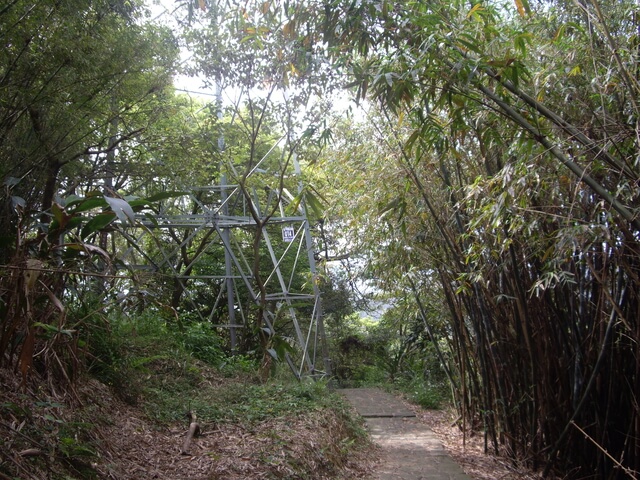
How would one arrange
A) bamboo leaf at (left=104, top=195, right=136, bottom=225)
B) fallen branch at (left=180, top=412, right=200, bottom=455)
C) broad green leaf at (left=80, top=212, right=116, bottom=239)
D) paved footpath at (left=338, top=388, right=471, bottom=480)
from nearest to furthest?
bamboo leaf at (left=104, top=195, right=136, bottom=225)
broad green leaf at (left=80, top=212, right=116, bottom=239)
fallen branch at (left=180, top=412, right=200, bottom=455)
paved footpath at (left=338, top=388, right=471, bottom=480)

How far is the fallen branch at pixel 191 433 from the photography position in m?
3.45

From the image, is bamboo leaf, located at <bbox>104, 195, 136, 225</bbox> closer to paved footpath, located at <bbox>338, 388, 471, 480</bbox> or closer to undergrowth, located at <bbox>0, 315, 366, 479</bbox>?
undergrowth, located at <bbox>0, 315, 366, 479</bbox>

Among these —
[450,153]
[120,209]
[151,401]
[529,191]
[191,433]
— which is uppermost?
[450,153]

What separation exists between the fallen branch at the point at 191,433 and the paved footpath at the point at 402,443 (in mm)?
1646

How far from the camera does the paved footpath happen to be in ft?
15.3

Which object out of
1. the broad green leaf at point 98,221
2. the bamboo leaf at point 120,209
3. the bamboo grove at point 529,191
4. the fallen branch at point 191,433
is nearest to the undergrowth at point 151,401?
the fallen branch at point 191,433

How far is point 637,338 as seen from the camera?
3.06m

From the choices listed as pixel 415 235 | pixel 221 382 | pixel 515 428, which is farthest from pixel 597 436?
pixel 221 382

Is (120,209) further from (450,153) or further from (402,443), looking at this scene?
(402,443)

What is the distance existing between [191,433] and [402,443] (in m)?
2.98

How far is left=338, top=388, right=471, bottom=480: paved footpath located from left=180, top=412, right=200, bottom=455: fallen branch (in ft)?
5.40

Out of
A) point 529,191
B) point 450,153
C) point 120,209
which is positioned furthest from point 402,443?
point 120,209

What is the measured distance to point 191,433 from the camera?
3674mm

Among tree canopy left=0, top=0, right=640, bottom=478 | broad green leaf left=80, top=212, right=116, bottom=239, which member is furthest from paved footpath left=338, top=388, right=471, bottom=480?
broad green leaf left=80, top=212, right=116, bottom=239
